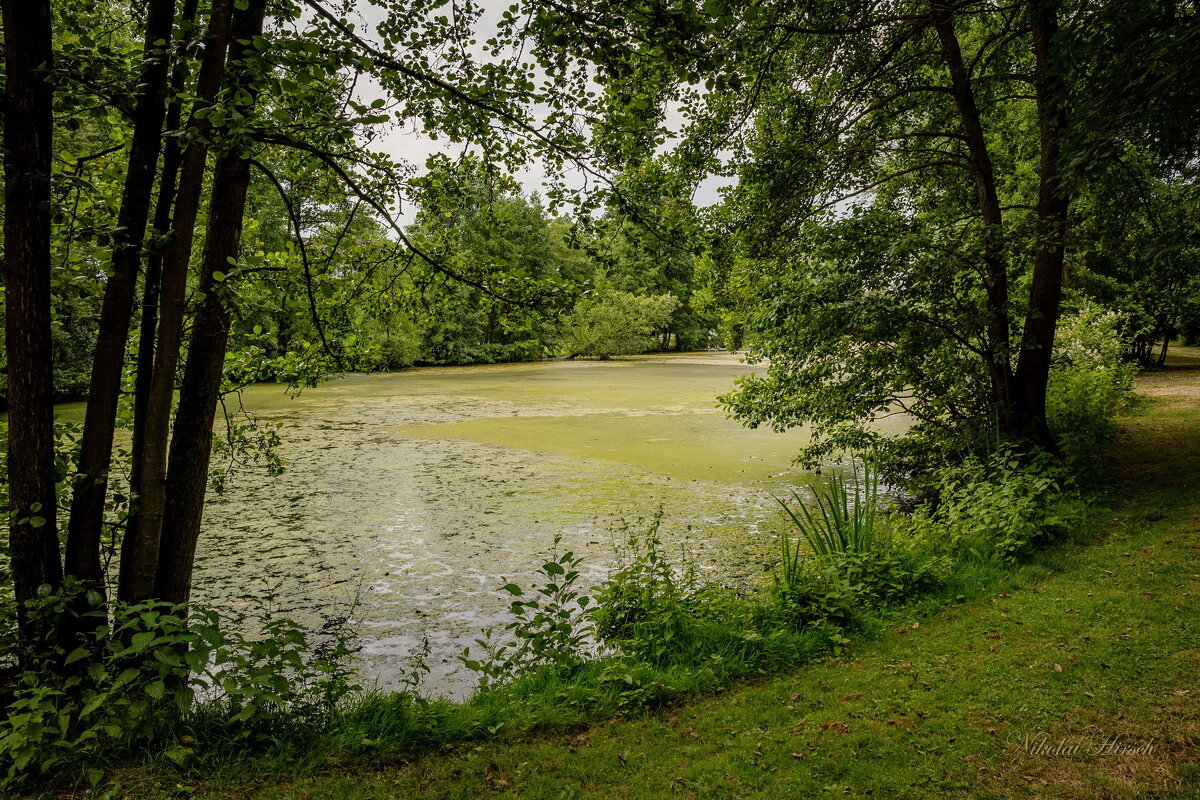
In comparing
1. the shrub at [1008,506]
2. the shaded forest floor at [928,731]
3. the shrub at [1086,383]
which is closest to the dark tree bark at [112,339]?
the shaded forest floor at [928,731]

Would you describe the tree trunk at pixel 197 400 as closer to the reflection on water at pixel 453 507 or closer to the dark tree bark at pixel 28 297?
the dark tree bark at pixel 28 297

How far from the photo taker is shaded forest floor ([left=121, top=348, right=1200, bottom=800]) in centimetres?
289

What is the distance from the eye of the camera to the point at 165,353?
351cm

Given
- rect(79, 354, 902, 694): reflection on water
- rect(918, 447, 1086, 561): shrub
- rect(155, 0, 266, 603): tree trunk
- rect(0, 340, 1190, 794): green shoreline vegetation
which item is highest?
→ rect(155, 0, 266, 603): tree trunk

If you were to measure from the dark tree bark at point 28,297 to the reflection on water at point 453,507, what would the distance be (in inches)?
100

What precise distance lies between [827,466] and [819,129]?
7261 millimetres

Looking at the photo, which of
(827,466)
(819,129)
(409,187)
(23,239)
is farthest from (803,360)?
(23,239)

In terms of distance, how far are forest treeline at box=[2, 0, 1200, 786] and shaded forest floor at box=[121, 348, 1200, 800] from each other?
4.98 feet

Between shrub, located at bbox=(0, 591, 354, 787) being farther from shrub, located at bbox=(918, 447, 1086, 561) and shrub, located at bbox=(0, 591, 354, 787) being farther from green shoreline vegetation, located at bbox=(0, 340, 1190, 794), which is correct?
shrub, located at bbox=(918, 447, 1086, 561)

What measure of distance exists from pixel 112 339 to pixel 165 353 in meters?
0.27

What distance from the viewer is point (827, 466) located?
1297 cm

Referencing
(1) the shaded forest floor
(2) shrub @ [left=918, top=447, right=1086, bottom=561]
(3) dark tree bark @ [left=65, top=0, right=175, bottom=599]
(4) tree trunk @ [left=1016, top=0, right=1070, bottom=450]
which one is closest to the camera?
(1) the shaded forest floor
